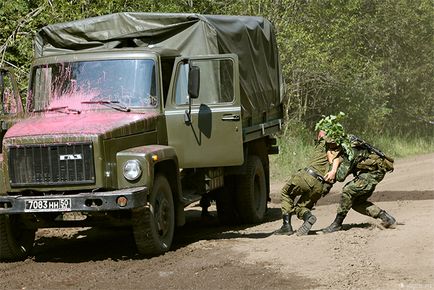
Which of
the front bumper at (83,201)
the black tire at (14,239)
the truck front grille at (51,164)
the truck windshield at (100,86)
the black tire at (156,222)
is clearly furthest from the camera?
the truck windshield at (100,86)

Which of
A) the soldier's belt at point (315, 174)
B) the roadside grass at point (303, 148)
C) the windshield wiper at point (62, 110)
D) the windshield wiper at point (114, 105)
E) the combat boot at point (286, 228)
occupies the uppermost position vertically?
the windshield wiper at point (114, 105)

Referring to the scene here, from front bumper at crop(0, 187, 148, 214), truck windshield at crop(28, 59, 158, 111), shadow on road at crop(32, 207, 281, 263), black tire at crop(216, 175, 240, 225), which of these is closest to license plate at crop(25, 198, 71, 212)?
front bumper at crop(0, 187, 148, 214)

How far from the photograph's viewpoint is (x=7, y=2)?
18.9 meters

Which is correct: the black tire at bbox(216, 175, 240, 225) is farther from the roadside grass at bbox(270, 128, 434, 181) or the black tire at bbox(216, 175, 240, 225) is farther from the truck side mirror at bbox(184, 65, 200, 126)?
the roadside grass at bbox(270, 128, 434, 181)

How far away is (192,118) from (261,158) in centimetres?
299

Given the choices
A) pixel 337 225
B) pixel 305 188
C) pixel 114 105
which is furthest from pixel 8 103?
pixel 337 225

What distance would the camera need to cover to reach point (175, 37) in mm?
11180

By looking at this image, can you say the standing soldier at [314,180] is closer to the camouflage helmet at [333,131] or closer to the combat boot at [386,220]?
the camouflage helmet at [333,131]

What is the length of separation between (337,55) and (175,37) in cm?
1532

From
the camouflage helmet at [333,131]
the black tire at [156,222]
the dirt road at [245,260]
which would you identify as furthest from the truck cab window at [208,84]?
the dirt road at [245,260]

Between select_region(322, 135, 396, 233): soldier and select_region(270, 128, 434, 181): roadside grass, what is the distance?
8383 mm

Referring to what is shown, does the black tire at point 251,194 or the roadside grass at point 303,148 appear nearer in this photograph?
the black tire at point 251,194

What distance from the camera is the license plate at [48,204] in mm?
8914

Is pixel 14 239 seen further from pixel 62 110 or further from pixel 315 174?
pixel 315 174
